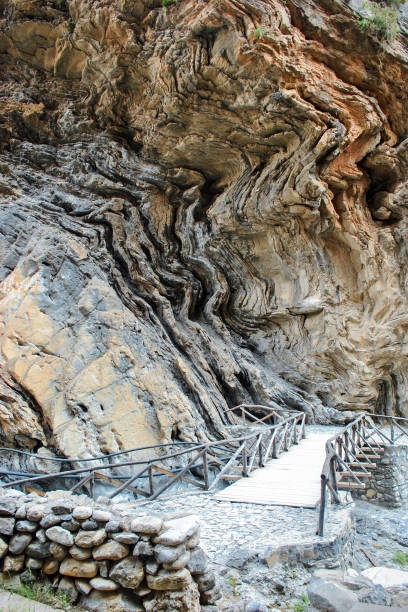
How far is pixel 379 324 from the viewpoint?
1373cm

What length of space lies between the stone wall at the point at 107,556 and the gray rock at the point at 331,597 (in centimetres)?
89

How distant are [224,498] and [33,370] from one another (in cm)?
543

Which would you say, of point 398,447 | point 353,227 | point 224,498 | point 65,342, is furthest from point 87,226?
point 398,447

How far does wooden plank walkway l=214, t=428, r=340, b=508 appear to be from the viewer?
19.9ft

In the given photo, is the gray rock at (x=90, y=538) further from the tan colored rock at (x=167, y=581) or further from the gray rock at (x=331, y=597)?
the gray rock at (x=331, y=597)

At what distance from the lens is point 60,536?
11.3ft

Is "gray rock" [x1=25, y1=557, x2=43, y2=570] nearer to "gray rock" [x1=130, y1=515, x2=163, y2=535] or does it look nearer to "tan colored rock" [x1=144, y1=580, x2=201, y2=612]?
"gray rock" [x1=130, y1=515, x2=163, y2=535]

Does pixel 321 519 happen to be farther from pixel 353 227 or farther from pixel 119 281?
pixel 353 227

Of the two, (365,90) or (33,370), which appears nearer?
(33,370)

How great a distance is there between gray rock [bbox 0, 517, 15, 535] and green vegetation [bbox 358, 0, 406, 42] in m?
15.5

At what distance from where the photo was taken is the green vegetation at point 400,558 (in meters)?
7.10

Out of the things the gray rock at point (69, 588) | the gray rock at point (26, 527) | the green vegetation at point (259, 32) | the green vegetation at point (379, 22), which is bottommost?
the gray rock at point (69, 588)

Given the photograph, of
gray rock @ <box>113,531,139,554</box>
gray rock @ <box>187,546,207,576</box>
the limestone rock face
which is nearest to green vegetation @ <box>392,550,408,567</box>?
the limestone rock face

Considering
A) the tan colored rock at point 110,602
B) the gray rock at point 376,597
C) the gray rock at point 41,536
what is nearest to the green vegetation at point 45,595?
the tan colored rock at point 110,602
